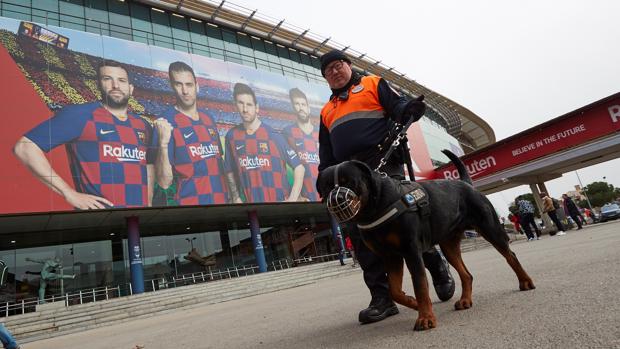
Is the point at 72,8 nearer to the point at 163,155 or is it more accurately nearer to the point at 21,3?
the point at 21,3

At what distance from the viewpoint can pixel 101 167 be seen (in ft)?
55.6

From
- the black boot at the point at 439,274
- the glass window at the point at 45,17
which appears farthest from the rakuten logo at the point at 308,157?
the black boot at the point at 439,274

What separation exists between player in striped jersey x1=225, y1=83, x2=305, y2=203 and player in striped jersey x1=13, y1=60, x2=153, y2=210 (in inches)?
191

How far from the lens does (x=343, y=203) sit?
5.66 ft

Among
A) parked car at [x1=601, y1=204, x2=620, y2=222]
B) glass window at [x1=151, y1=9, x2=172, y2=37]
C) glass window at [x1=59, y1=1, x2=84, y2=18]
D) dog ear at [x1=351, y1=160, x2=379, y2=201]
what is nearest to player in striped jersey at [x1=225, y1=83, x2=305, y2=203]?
Result: glass window at [x1=151, y1=9, x2=172, y2=37]

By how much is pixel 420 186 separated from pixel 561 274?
1.61 metres

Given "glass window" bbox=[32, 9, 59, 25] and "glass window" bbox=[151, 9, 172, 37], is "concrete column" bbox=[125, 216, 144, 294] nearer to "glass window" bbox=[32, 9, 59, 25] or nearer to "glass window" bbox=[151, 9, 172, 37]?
"glass window" bbox=[32, 9, 59, 25]

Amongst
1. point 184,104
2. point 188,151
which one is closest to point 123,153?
point 188,151

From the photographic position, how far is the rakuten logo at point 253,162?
21.7 meters

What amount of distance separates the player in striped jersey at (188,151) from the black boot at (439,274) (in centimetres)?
1763

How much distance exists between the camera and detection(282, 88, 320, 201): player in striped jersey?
24141 millimetres

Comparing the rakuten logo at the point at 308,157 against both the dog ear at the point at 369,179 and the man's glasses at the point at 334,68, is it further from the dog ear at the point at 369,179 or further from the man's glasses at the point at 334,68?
the dog ear at the point at 369,179

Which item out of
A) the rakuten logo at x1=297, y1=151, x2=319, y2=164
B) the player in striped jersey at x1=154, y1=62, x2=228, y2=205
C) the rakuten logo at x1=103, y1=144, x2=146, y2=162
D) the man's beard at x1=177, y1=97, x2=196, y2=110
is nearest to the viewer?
the rakuten logo at x1=103, y1=144, x2=146, y2=162

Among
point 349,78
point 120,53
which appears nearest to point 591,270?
point 349,78
